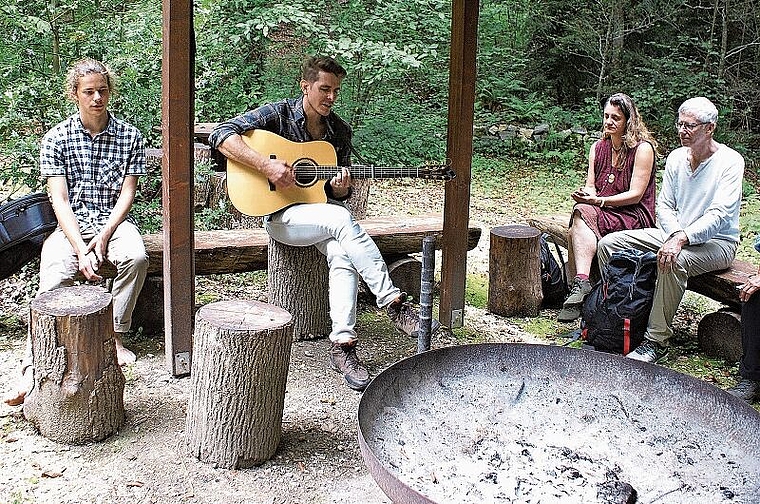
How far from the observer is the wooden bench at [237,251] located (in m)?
4.60

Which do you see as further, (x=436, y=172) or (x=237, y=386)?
(x=436, y=172)

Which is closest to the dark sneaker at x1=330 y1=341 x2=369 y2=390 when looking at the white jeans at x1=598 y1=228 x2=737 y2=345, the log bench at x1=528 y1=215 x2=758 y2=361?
the white jeans at x1=598 y1=228 x2=737 y2=345

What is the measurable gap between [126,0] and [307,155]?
5653 mm

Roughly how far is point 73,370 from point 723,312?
3.60 meters

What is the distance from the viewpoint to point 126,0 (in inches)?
353

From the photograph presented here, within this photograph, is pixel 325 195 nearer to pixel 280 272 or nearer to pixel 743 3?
pixel 280 272

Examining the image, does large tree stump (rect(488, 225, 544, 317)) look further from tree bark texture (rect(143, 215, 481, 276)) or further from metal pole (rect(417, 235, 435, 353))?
metal pole (rect(417, 235, 435, 353))

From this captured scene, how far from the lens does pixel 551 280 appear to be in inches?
217

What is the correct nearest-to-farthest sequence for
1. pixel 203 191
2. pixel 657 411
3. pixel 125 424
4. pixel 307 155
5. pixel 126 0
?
pixel 657 411, pixel 125 424, pixel 307 155, pixel 203 191, pixel 126 0

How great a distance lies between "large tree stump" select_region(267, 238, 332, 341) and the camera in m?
4.61

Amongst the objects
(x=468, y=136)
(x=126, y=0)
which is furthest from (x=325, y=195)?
(x=126, y=0)

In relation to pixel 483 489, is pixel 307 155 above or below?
above

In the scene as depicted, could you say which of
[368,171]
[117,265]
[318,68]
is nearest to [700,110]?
[368,171]

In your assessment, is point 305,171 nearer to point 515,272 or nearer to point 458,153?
point 458,153
